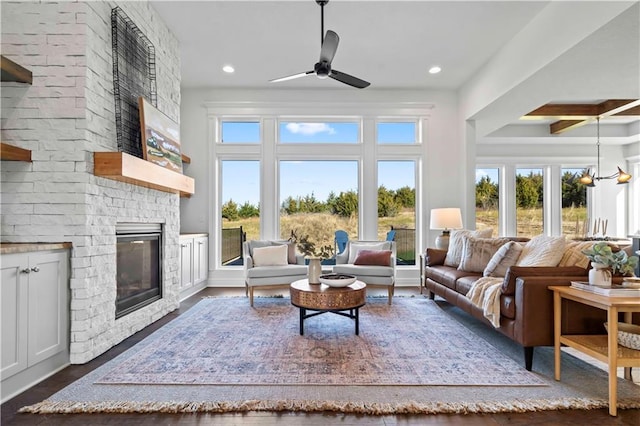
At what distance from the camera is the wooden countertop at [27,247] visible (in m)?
2.11

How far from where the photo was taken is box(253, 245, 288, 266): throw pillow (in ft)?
15.8

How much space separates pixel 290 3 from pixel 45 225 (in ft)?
10.1

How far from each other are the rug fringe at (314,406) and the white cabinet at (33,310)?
1.24ft

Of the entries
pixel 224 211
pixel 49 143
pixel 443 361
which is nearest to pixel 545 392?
pixel 443 361

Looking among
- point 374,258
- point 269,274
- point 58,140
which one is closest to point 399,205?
point 374,258

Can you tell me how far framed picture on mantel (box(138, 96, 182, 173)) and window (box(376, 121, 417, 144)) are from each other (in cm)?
350

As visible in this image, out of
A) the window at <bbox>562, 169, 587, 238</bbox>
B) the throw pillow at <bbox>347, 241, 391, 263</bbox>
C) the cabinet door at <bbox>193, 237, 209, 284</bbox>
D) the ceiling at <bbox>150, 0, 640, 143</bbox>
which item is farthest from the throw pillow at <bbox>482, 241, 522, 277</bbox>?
the window at <bbox>562, 169, 587, 238</bbox>

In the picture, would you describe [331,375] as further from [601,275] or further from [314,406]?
[601,275]

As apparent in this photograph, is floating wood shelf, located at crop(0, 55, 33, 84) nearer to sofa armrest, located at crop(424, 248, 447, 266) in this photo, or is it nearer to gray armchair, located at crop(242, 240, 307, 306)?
gray armchair, located at crop(242, 240, 307, 306)

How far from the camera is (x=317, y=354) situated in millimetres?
2840

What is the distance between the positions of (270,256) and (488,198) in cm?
561

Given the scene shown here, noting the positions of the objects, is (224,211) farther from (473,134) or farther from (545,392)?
(545,392)

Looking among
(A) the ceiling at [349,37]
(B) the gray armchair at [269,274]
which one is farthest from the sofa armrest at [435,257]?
(A) the ceiling at [349,37]

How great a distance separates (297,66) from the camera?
5.20 meters
